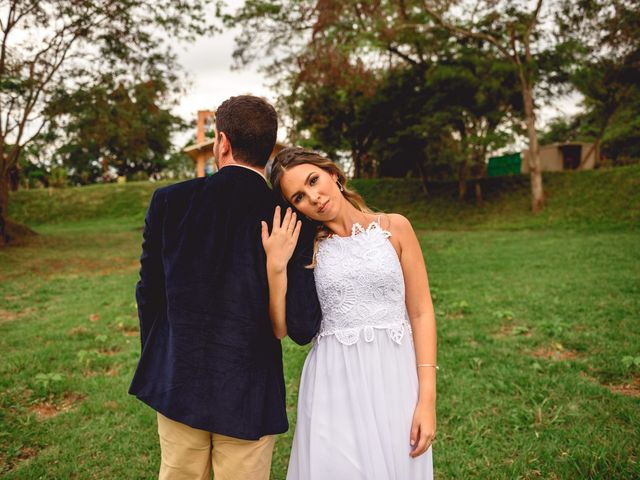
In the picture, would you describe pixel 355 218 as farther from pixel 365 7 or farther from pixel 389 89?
pixel 389 89

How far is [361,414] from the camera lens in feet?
6.99

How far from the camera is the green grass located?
371 centimetres

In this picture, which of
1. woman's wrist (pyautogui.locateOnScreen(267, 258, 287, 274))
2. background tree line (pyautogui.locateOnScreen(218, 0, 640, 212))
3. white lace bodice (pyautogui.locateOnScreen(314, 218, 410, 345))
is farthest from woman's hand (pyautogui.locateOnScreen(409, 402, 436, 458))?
background tree line (pyautogui.locateOnScreen(218, 0, 640, 212))

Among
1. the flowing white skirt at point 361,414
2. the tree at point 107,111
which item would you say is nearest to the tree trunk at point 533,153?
the tree at point 107,111

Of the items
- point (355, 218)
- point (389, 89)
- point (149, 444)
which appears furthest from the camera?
point (389, 89)

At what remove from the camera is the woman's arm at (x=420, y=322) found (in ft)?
7.07

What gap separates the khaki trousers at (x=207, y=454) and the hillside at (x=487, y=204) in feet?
59.0

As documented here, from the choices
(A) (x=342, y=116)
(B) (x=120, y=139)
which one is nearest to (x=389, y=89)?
(A) (x=342, y=116)

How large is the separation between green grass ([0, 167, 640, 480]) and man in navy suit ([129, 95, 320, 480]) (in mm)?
1895

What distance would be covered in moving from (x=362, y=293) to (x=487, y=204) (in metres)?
22.1

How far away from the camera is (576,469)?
11.2ft

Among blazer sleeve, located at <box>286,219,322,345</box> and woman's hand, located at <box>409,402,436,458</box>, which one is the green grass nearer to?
woman's hand, located at <box>409,402,436,458</box>

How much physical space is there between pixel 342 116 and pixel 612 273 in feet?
61.1

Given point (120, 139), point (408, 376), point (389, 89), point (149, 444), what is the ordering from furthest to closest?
point (389, 89), point (120, 139), point (149, 444), point (408, 376)
